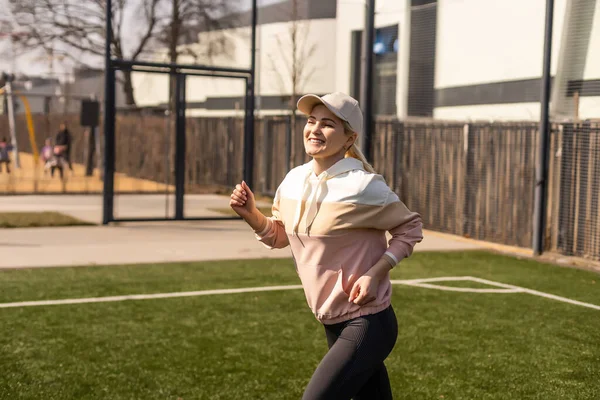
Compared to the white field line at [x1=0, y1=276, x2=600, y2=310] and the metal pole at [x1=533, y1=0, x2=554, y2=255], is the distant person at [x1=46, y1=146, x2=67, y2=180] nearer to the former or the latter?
the metal pole at [x1=533, y1=0, x2=554, y2=255]

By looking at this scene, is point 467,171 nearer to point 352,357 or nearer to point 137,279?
point 137,279

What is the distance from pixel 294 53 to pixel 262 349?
19692mm

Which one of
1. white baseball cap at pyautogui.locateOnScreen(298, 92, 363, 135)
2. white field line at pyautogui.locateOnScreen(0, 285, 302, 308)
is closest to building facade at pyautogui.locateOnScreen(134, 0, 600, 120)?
white field line at pyautogui.locateOnScreen(0, 285, 302, 308)

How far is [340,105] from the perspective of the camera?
3.94 meters

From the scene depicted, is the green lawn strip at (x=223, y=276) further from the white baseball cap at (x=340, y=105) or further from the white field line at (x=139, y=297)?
the white baseball cap at (x=340, y=105)

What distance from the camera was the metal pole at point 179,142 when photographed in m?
16.6

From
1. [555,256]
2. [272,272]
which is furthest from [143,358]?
[555,256]

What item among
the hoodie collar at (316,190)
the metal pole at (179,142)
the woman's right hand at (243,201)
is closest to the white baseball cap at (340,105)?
the hoodie collar at (316,190)

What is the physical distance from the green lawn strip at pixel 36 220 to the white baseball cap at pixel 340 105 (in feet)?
41.2

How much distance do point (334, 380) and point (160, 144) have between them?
20.4 meters

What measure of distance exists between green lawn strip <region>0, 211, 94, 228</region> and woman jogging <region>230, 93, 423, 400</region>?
41.1 feet

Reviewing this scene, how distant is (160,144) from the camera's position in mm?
23703

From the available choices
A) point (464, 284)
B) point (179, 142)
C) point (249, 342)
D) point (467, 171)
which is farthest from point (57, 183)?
point (249, 342)

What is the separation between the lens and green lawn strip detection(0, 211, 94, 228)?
1587 centimetres
